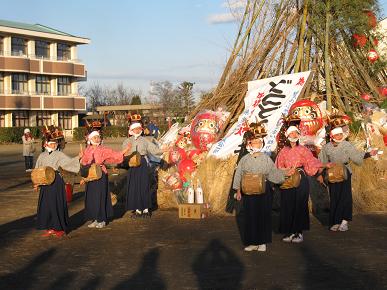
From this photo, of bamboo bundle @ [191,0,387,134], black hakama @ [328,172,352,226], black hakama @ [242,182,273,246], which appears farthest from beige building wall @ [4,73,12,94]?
black hakama @ [242,182,273,246]

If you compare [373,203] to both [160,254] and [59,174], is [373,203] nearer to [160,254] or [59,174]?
[160,254]

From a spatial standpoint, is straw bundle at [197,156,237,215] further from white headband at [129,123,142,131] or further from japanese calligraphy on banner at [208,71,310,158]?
white headband at [129,123,142,131]

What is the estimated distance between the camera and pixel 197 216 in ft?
30.9

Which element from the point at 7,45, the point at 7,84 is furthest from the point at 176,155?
the point at 7,45

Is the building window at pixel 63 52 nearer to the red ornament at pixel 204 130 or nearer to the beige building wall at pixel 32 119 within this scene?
the beige building wall at pixel 32 119

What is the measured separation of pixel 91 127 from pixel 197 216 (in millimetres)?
2180

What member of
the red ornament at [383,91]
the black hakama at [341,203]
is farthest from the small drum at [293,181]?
the red ornament at [383,91]

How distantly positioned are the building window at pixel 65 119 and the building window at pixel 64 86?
170cm

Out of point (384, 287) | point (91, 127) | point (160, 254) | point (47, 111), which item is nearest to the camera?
point (384, 287)

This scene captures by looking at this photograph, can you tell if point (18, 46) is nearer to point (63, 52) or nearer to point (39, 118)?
point (63, 52)

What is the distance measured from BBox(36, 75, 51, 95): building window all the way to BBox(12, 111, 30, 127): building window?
2.15 meters

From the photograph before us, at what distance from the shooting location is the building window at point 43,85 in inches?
1859

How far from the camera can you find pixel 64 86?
49.8 meters

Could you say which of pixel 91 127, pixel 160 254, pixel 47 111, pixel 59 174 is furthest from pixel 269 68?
pixel 47 111
